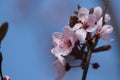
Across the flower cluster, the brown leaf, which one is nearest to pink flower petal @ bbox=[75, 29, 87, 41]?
the flower cluster

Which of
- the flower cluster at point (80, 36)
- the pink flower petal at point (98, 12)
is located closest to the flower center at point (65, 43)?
the flower cluster at point (80, 36)

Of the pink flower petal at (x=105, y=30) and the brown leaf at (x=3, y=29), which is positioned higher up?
the brown leaf at (x=3, y=29)

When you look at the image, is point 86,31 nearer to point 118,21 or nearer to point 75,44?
point 75,44

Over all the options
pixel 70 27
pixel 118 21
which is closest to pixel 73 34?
pixel 70 27

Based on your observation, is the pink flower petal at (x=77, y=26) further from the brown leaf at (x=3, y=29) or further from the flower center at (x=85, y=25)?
the brown leaf at (x=3, y=29)

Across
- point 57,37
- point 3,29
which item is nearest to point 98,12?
point 57,37

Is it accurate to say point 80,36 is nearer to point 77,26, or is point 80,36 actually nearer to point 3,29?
point 77,26

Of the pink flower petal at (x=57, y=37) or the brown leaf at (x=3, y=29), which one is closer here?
the brown leaf at (x=3, y=29)

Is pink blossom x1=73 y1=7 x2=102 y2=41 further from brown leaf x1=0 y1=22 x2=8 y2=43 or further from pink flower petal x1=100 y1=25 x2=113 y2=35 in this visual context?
brown leaf x1=0 y1=22 x2=8 y2=43
